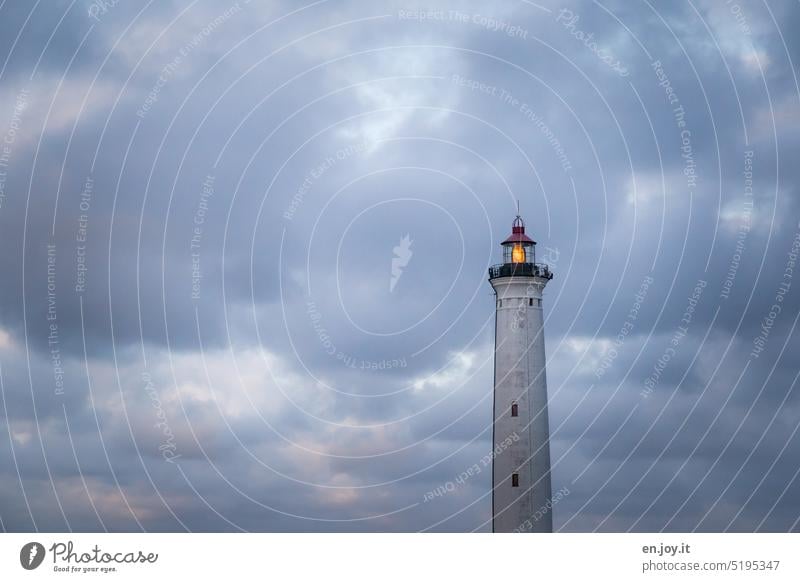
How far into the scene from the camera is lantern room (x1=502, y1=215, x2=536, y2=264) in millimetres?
100188

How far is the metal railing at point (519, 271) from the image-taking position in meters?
98.7

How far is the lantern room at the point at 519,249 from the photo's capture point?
10019 cm

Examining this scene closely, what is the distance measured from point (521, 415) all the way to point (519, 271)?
424 inches

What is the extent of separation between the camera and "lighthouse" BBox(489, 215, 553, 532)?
97.1 meters

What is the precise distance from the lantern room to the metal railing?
40.1 inches

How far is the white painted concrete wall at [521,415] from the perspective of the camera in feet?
319

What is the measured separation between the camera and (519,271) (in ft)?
324

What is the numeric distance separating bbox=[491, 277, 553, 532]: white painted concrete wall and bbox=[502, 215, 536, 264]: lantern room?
206cm

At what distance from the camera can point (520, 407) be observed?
97.8m

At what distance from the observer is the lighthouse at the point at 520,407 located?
97.1 metres

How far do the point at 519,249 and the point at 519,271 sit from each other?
2.45 meters
